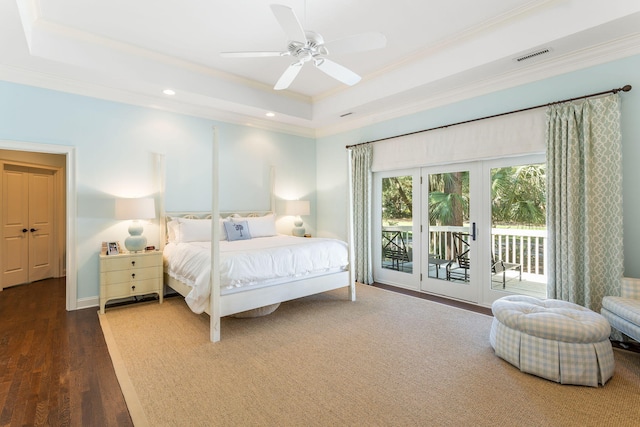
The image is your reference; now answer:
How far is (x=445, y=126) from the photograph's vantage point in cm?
426

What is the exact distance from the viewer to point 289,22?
88.9 inches

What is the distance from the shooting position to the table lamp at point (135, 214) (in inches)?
152

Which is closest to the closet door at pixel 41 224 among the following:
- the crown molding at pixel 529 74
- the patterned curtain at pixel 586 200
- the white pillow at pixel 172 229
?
the white pillow at pixel 172 229

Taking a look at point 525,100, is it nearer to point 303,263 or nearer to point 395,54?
point 395,54

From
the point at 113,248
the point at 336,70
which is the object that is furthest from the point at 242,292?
the point at 336,70

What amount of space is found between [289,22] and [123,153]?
3.20m

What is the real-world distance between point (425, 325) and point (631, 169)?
2.48 m

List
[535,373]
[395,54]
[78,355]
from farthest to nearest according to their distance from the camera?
[395,54], [78,355], [535,373]

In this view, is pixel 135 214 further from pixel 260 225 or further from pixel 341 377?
pixel 341 377

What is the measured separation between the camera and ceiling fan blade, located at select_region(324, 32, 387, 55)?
7.98 ft

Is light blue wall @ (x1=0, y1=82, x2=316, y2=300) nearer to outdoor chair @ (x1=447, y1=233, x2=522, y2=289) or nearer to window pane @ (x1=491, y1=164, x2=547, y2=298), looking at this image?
outdoor chair @ (x1=447, y1=233, x2=522, y2=289)

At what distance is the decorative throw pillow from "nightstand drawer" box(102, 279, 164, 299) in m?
1.13

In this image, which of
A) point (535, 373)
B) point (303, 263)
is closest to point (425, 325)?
point (535, 373)

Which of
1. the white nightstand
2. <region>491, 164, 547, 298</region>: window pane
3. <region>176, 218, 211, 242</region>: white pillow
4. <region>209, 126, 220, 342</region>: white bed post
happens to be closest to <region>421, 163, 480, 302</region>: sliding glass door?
<region>491, 164, 547, 298</region>: window pane
